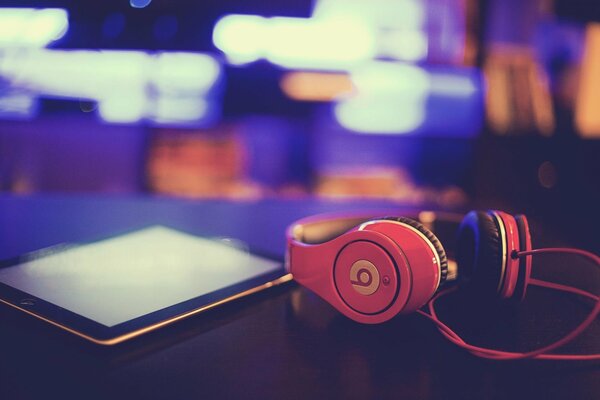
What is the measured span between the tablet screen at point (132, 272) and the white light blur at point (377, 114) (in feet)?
6.36

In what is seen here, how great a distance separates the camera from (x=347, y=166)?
8.77 ft

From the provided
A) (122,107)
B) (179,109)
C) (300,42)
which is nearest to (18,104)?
(122,107)

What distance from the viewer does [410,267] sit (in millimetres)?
490

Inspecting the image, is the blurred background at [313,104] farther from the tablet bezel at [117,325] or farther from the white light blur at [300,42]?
the tablet bezel at [117,325]

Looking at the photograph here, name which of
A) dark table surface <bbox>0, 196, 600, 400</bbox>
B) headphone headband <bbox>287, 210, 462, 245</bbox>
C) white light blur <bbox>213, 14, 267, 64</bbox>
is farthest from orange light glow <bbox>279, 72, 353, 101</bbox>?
dark table surface <bbox>0, 196, 600, 400</bbox>

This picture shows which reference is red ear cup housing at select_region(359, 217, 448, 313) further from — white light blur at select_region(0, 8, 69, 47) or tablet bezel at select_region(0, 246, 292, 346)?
white light blur at select_region(0, 8, 69, 47)

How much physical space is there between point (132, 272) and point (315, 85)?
2.00 metres

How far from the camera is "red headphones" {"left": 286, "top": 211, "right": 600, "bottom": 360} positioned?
19.3 inches

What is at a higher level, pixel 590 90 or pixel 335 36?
pixel 335 36

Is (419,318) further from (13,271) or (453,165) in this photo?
(453,165)

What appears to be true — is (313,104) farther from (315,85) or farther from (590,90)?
(590,90)

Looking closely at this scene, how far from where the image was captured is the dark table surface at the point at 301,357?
1.35 ft

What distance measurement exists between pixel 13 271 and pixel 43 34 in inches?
59.6

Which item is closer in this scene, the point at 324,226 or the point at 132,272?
the point at 132,272
